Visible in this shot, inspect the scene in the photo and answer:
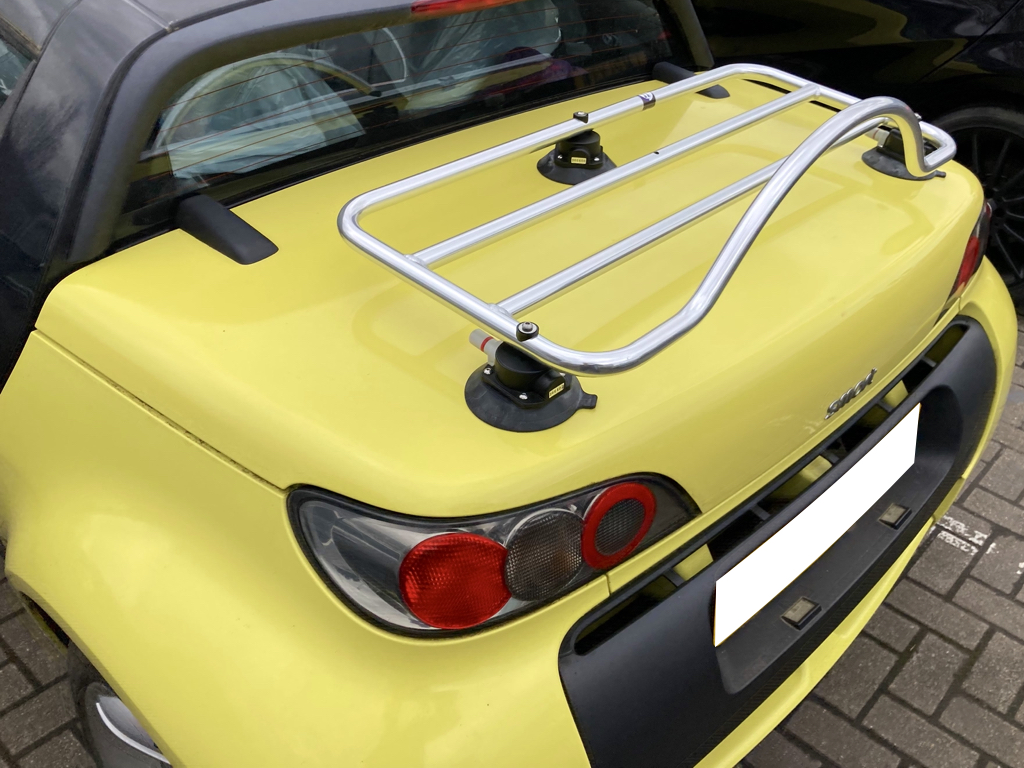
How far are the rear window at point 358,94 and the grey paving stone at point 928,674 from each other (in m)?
1.74

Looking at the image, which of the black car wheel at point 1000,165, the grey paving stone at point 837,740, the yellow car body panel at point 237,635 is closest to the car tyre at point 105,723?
the yellow car body panel at point 237,635

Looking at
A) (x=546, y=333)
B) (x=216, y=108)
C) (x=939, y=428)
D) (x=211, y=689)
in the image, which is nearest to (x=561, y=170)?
(x=546, y=333)

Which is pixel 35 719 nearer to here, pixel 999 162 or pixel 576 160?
pixel 576 160

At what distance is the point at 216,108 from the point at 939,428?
1.63 m

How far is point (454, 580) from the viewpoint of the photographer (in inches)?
43.3

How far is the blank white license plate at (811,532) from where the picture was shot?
133cm

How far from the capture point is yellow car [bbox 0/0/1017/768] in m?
1.11

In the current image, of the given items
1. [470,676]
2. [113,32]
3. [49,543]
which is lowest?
[49,543]

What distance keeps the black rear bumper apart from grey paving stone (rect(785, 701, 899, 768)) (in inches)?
22.6

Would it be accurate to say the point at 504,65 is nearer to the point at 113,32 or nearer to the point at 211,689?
the point at 113,32

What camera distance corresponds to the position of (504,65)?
1994mm

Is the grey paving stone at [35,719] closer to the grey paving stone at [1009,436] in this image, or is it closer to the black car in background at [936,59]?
Result: the grey paving stone at [1009,436]

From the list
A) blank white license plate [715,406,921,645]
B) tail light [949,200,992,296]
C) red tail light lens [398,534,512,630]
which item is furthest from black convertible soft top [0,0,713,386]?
tail light [949,200,992,296]

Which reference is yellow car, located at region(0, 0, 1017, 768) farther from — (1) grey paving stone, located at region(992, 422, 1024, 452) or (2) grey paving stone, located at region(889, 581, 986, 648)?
(1) grey paving stone, located at region(992, 422, 1024, 452)
